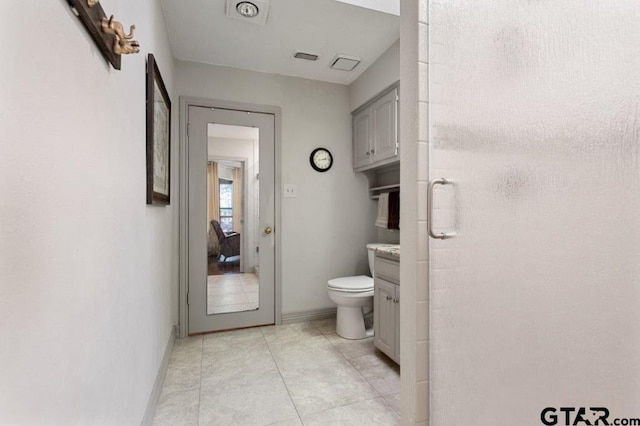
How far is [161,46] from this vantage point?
1982 mm

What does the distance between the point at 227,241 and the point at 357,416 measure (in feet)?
5.90

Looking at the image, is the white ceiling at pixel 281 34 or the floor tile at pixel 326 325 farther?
the floor tile at pixel 326 325

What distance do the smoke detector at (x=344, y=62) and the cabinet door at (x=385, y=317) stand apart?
74.4 inches

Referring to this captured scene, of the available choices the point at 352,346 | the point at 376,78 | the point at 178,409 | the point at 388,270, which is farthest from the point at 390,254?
the point at 376,78

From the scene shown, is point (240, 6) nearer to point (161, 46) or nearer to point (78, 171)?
point (161, 46)

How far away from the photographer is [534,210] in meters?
0.95

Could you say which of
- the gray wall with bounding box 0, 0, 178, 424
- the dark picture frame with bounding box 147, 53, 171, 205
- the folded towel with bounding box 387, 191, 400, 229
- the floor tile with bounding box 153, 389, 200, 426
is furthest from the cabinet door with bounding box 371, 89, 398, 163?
the floor tile with bounding box 153, 389, 200, 426

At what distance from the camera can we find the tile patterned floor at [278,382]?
5.19 feet

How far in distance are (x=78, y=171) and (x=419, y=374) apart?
1179 mm

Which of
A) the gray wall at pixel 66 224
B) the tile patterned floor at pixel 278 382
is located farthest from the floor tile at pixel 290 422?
the gray wall at pixel 66 224

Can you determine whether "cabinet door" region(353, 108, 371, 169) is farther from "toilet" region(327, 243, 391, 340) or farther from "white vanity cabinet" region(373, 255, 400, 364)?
"white vanity cabinet" region(373, 255, 400, 364)

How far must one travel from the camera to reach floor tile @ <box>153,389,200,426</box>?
1537 mm

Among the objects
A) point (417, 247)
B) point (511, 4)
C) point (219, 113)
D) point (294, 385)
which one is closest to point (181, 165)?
point (219, 113)

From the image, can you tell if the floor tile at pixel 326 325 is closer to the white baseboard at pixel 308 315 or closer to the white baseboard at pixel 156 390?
the white baseboard at pixel 308 315
